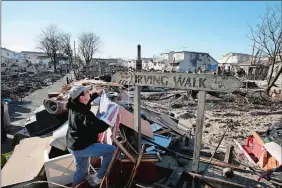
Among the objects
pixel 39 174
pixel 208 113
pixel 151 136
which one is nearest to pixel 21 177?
pixel 39 174

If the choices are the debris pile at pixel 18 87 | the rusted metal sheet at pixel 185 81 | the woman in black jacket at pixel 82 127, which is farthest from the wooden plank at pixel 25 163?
the debris pile at pixel 18 87

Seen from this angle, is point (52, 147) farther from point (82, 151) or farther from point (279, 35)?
point (279, 35)

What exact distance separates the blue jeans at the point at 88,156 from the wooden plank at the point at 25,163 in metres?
0.89

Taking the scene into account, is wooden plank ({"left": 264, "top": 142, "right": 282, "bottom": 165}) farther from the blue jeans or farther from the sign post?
the blue jeans

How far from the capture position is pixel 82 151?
10.5 ft

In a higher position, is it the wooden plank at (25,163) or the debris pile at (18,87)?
the debris pile at (18,87)

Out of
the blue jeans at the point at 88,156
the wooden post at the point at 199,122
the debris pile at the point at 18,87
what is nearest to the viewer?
the blue jeans at the point at 88,156

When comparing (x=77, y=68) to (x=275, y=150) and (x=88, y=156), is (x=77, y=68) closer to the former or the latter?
(x=88, y=156)

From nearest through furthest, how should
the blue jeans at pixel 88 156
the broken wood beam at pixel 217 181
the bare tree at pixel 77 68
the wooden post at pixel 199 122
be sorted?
the blue jeans at pixel 88 156 → the wooden post at pixel 199 122 → the broken wood beam at pixel 217 181 → the bare tree at pixel 77 68

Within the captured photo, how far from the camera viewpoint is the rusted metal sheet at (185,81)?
10.2ft

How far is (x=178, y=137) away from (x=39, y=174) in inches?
130

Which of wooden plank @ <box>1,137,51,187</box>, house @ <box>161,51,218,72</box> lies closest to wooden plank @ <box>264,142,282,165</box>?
wooden plank @ <box>1,137,51,187</box>

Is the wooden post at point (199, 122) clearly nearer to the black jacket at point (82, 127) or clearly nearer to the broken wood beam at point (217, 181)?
the broken wood beam at point (217, 181)

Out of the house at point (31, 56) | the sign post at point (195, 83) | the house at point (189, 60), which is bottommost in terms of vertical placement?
the sign post at point (195, 83)
